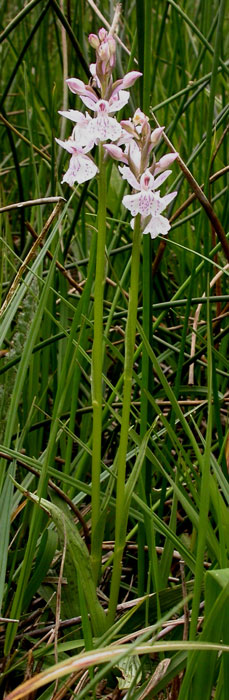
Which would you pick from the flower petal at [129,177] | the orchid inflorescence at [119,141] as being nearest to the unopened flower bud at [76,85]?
the orchid inflorescence at [119,141]

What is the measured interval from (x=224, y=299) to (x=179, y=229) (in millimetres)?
710

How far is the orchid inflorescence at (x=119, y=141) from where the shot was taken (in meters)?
0.77

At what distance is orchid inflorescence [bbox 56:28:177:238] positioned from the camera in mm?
773

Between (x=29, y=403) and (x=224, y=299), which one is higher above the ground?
(x=224, y=299)

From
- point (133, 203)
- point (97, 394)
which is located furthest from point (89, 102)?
point (97, 394)

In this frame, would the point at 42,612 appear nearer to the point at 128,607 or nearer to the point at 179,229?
the point at 128,607

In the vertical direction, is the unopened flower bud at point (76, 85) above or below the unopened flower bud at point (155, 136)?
above

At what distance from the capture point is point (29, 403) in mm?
1169

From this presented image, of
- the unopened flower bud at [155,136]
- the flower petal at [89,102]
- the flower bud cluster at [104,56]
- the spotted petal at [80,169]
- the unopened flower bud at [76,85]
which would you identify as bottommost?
the spotted petal at [80,169]

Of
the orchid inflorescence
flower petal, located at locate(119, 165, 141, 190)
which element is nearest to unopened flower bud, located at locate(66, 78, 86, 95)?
the orchid inflorescence

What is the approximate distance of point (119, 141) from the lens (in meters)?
0.81

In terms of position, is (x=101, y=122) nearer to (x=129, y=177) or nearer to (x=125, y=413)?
(x=129, y=177)

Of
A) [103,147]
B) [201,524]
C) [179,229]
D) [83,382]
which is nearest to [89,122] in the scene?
[103,147]

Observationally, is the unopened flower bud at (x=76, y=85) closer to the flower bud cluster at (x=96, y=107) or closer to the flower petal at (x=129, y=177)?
the flower bud cluster at (x=96, y=107)
